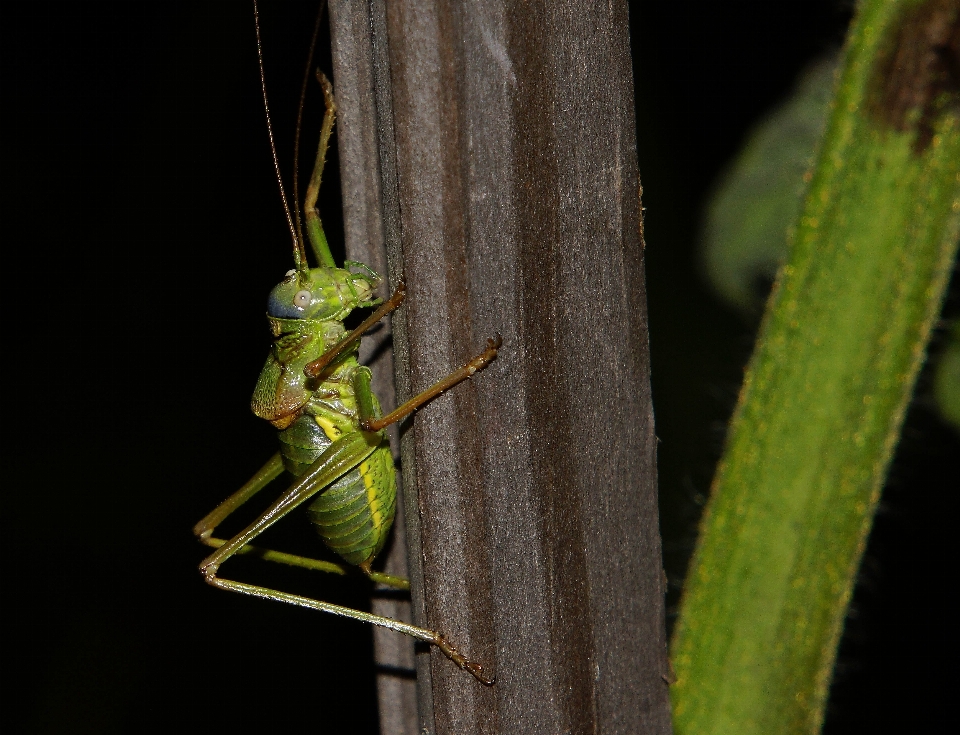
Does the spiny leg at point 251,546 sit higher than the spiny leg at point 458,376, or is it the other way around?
the spiny leg at point 458,376

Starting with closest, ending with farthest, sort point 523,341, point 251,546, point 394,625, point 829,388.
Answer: point 523,341 → point 829,388 → point 394,625 → point 251,546

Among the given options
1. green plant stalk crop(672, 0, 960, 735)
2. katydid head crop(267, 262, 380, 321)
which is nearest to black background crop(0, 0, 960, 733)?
katydid head crop(267, 262, 380, 321)

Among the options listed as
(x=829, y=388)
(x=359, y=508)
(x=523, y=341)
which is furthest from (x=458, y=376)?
(x=359, y=508)

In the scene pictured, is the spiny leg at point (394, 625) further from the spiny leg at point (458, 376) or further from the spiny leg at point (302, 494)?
the spiny leg at point (458, 376)

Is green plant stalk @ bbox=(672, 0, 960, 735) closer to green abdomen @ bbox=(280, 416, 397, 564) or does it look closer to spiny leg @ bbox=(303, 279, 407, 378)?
spiny leg @ bbox=(303, 279, 407, 378)

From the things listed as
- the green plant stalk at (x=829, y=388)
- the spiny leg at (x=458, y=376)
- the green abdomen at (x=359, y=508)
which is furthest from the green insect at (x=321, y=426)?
the green plant stalk at (x=829, y=388)

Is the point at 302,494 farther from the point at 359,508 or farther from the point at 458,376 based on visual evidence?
the point at 458,376

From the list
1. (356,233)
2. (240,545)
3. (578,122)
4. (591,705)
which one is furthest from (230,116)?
(591,705)
